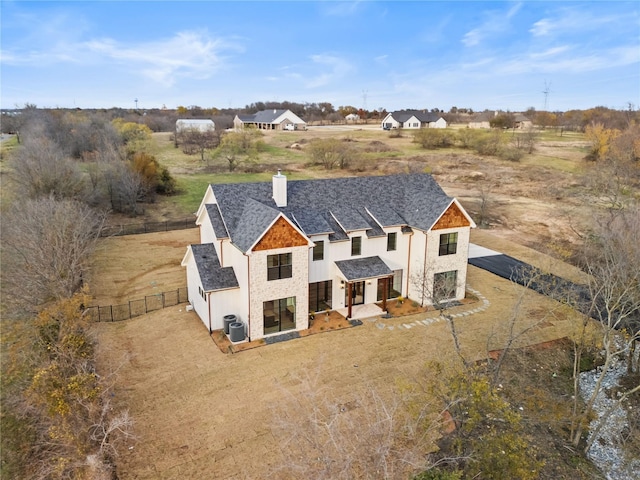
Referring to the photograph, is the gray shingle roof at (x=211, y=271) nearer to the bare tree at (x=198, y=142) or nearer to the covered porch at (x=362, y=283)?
the covered porch at (x=362, y=283)

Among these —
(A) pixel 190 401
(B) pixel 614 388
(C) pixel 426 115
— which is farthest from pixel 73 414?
(C) pixel 426 115

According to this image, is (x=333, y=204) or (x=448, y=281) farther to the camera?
(x=448, y=281)

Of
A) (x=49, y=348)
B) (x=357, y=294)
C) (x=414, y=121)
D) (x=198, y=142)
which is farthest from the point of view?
(x=414, y=121)

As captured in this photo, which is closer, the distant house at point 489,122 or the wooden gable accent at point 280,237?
the wooden gable accent at point 280,237

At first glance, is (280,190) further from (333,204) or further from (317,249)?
(317,249)

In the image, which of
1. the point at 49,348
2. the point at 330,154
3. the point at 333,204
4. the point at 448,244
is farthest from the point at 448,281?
the point at 330,154

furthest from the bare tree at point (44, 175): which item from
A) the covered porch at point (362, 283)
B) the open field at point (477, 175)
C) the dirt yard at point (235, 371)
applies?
the covered porch at point (362, 283)
